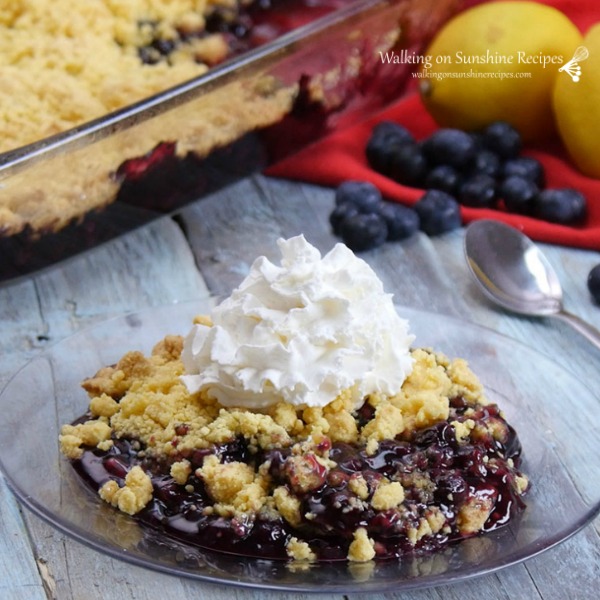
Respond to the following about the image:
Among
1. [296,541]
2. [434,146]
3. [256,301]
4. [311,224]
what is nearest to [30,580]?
[296,541]

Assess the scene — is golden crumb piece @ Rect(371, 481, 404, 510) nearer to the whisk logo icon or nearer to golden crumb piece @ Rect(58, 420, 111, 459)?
golden crumb piece @ Rect(58, 420, 111, 459)

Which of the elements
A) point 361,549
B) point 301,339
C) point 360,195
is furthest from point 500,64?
point 361,549

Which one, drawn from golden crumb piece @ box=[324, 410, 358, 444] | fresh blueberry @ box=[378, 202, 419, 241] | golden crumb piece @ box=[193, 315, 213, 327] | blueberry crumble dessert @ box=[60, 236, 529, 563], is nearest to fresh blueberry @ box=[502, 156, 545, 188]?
fresh blueberry @ box=[378, 202, 419, 241]

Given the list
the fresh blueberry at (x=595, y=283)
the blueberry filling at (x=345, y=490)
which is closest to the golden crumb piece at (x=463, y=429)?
the blueberry filling at (x=345, y=490)

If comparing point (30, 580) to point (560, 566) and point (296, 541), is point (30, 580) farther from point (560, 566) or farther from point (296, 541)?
point (560, 566)

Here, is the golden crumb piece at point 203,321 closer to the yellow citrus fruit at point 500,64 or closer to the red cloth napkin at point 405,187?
the red cloth napkin at point 405,187

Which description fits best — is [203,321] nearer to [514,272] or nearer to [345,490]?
[345,490]
